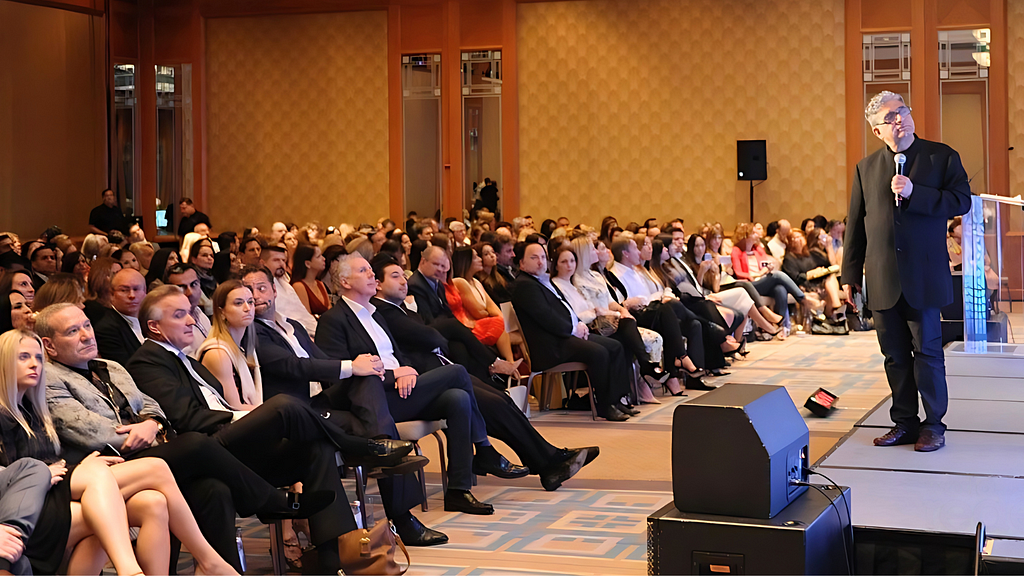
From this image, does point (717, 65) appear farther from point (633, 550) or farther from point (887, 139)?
point (633, 550)

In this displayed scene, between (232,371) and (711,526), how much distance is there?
2.12 m

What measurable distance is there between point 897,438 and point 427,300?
2.68 meters

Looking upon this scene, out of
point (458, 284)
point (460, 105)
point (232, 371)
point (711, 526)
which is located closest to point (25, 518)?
point (232, 371)

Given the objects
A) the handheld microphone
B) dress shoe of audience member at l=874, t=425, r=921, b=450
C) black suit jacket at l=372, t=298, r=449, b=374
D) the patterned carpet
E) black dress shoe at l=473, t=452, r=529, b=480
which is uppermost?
the handheld microphone

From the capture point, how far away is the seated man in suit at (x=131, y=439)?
327cm

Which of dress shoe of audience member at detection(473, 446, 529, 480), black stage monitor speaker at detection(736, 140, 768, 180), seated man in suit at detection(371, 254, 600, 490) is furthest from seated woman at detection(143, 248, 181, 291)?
black stage monitor speaker at detection(736, 140, 768, 180)

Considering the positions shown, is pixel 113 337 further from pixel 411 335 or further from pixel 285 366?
pixel 411 335

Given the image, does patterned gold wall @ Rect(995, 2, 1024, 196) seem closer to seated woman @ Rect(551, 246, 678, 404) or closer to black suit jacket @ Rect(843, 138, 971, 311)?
seated woman @ Rect(551, 246, 678, 404)

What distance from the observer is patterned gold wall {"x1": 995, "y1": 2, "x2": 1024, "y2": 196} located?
13.2 meters

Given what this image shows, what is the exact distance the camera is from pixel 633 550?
381 cm

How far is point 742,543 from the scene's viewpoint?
8.68ft

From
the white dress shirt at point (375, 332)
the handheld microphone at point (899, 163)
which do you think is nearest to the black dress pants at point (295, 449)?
the white dress shirt at point (375, 332)

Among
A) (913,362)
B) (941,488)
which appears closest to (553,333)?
(913,362)

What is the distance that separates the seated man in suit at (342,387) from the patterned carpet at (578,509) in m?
0.18
